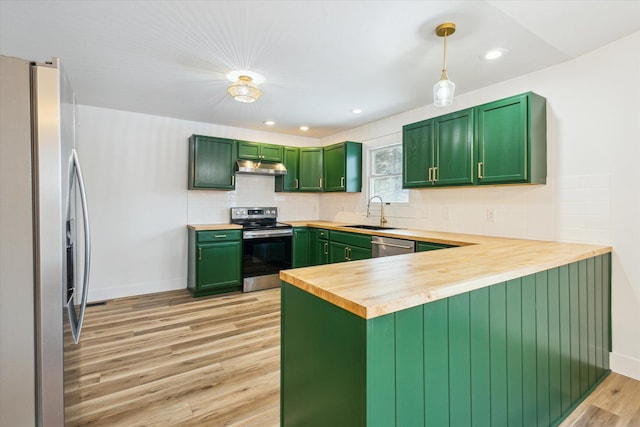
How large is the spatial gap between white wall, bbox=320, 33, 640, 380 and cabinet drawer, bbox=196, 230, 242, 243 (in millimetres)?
2986

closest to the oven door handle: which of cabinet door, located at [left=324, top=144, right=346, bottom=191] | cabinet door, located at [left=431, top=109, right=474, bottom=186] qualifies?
cabinet door, located at [left=324, top=144, right=346, bottom=191]

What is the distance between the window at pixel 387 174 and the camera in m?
4.08

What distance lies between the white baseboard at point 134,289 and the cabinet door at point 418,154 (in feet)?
11.1

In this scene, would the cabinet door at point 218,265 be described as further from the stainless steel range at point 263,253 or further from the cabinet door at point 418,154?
the cabinet door at point 418,154

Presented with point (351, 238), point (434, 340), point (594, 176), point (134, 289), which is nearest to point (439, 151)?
point (594, 176)

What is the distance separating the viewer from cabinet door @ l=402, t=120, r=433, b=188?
3236 millimetres

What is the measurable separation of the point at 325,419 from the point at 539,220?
2591mm

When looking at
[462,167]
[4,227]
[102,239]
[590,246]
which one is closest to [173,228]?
[102,239]

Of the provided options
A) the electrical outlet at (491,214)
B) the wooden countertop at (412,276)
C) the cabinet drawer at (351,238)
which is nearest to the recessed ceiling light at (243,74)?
the cabinet drawer at (351,238)

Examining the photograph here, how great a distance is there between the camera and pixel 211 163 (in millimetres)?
4223

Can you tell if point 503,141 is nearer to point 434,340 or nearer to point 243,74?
point 434,340

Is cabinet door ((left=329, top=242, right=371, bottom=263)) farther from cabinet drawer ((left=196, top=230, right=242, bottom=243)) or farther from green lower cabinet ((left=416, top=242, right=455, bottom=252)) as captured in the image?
cabinet drawer ((left=196, top=230, right=242, bottom=243))

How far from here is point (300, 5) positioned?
5.97ft

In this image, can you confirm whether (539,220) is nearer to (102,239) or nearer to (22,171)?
(22,171)
